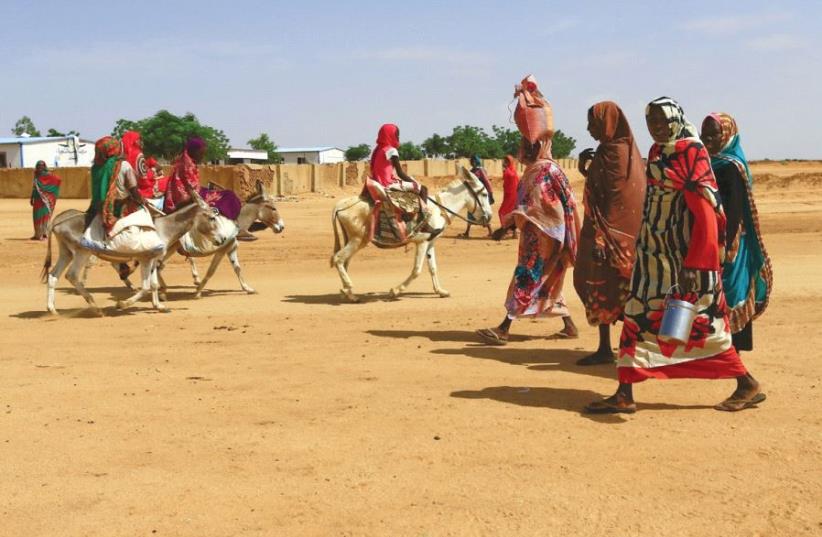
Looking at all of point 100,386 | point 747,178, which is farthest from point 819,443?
point 100,386

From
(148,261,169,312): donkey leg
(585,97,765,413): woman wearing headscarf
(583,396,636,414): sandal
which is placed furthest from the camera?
(148,261,169,312): donkey leg

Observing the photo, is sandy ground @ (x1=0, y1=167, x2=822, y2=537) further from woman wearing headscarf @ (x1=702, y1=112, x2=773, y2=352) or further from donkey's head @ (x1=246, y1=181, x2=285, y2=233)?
donkey's head @ (x1=246, y1=181, x2=285, y2=233)

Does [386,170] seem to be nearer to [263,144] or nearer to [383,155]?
[383,155]

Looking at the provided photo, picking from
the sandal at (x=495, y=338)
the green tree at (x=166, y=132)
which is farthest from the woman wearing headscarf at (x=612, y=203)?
the green tree at (x=166, y=132)

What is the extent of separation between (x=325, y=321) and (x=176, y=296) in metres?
3.78

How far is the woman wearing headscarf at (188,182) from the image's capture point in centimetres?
1335

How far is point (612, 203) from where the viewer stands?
731cm

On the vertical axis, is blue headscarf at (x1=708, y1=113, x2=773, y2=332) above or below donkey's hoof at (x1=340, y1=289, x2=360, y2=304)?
above

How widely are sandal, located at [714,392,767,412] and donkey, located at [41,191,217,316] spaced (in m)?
7.32

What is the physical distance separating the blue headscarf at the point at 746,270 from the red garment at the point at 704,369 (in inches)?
22.8

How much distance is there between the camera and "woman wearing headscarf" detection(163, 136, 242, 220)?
1335 cm

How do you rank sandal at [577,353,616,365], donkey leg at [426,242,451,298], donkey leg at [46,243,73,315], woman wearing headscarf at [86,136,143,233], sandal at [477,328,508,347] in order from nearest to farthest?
1. sandal at [577,353,616,365]
2. sandal at [477,328,508,347]
3. woman wearing headscarf at [86,136,143,233]
4. donkey leg at [46,243,73,315]
5. donkey leg at [426,242,451,298]

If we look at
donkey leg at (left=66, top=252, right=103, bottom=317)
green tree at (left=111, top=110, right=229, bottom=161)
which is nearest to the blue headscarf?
donkey leg at (left=66, top=252, right=103, bottom=317)

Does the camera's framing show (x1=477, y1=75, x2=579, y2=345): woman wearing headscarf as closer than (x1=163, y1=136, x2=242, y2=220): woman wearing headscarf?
Yes
